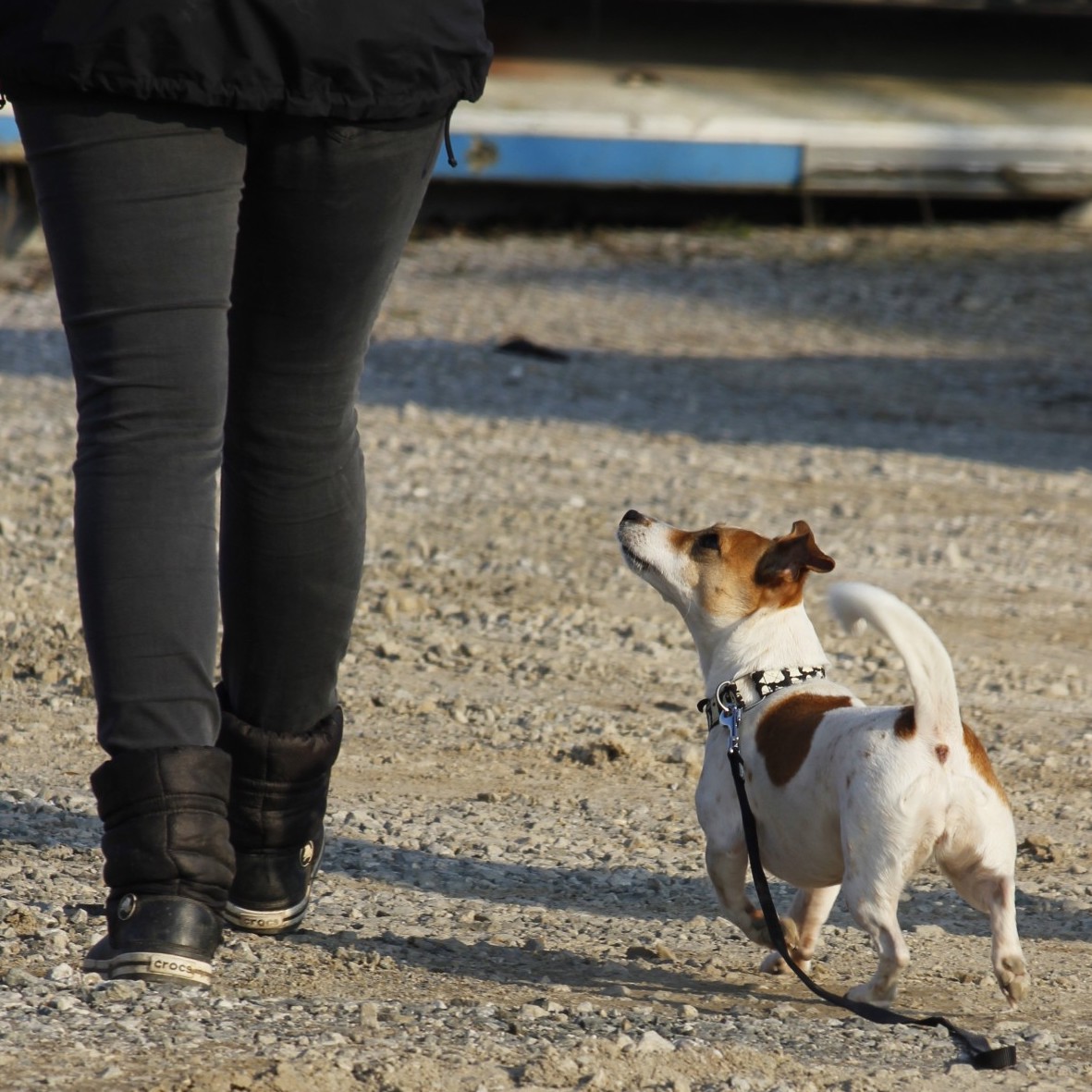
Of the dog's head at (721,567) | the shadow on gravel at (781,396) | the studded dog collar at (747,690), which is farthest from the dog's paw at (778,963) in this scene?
the shadow on gravel at (781,396)

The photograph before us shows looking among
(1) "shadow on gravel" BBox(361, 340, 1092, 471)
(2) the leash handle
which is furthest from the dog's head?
(1) "shadow on gravel" BBox(361, 340, 1092, 471)

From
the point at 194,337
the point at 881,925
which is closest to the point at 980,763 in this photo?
the point at 881,925

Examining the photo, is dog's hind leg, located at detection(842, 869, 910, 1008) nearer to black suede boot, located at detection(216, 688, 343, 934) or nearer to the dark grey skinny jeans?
black suede boot, located at detection(216, 688, 343, 934)

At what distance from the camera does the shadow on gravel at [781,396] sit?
8328 mm

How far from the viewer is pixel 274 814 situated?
2.84 meters

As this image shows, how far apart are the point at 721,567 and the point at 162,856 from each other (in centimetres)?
143

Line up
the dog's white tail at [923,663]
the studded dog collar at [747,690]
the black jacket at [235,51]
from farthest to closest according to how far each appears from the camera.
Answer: the studded dog collar at [747,690] → the dog's white tail at [923,663] → the black jacket at [235,51]

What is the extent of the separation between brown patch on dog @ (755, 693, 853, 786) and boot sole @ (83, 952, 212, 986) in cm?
105

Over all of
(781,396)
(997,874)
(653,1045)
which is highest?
(781,396)

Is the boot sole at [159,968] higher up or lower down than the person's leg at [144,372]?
lower down

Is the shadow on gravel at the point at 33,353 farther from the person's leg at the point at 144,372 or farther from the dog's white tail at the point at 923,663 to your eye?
the dog's white tail at the point at 923,663

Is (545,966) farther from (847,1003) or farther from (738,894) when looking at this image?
(847,1003)

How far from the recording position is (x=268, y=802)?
9.30 feet

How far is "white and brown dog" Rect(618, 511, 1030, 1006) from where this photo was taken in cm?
279
